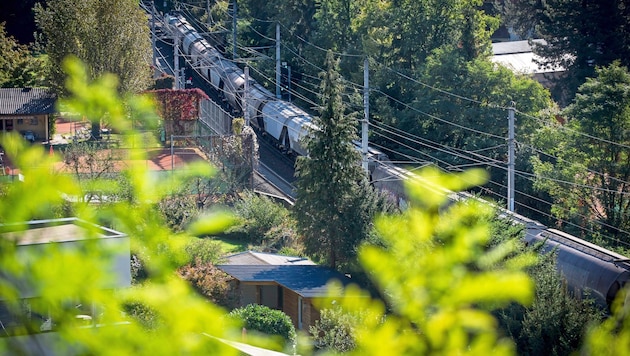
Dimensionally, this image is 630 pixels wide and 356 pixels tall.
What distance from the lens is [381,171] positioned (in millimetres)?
23547

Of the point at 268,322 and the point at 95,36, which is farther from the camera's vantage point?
the point at 95,36

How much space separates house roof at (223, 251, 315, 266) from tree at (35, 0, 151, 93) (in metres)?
12.8

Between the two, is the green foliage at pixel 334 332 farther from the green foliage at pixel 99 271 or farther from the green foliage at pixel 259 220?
the green foliage at pixel 99 271

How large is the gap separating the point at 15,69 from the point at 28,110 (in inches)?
208

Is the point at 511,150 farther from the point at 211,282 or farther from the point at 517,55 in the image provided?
the point at 517,55

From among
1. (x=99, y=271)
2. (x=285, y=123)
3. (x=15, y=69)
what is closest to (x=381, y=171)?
(x=285, y=123)

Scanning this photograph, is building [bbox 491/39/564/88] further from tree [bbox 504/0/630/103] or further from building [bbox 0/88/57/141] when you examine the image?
building [bbox 0/88/57/141]

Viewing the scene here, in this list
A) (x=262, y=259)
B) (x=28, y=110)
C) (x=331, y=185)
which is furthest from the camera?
(x=28, y=110)

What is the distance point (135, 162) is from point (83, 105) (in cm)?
28

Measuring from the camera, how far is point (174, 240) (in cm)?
304

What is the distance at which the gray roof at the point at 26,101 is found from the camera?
3124 cm

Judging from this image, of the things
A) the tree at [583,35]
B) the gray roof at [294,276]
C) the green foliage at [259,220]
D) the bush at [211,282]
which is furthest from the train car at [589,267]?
the tree at [583,35]

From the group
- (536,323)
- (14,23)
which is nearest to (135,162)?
(536,323)

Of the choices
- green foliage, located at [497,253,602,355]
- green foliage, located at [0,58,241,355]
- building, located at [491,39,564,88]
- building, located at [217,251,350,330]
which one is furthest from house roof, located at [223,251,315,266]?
building, located at [491,39,564,88]
